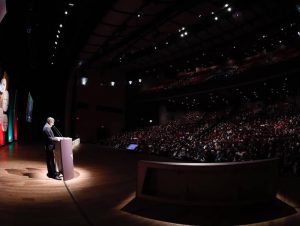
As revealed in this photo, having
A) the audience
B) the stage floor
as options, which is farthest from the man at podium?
the audience

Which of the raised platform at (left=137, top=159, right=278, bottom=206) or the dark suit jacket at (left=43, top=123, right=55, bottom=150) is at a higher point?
the dark suit jacket at (left=43, top=123, right=55, bottom=150)

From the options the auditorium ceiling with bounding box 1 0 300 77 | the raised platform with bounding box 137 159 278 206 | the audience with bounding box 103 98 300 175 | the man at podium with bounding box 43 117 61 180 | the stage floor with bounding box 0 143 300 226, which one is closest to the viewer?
the stage floor with bounding box 0 143 300 226

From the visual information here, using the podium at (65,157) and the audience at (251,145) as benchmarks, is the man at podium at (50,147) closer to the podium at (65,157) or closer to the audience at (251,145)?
the podium at (65,157)

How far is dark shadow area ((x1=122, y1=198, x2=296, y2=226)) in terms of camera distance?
4406 millimetres

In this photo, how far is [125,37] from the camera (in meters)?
16.2

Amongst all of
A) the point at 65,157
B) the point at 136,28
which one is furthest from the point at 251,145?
the point at 136,28

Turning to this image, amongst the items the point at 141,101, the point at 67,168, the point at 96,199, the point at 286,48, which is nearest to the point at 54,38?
the point at 67,168

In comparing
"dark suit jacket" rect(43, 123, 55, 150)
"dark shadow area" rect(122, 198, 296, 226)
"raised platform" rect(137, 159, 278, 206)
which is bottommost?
"dark shadow area" rect(122, 198, 296, 226)

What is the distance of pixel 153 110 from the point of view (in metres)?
32.3

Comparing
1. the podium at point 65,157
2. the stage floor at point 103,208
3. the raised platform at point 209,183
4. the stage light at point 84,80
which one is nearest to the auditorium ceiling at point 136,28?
the stage light at point 84,80

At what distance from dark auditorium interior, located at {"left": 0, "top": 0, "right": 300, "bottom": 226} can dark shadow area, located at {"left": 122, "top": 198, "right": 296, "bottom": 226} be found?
0.09 feet

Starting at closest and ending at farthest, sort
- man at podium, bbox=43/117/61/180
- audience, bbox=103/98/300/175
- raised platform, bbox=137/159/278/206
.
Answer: raised platform, bbox=137/159/278/206 → man at podium, bbox=43/117/61/180 → audience, bbox=103/98/300/175

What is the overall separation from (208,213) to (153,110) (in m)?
27.8

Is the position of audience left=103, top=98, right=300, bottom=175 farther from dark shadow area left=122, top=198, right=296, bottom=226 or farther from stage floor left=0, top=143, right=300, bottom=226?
dark shadow area left=122, top=198, right=296, bottom=226
